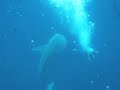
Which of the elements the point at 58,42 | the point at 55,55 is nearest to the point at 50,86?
the point at 55,55

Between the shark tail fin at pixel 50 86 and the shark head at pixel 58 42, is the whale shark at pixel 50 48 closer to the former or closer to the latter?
the shark head at pixel 58 42

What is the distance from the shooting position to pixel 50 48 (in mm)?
8328

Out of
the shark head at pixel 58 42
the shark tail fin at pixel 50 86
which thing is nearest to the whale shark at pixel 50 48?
the shark head at pixel 58 42

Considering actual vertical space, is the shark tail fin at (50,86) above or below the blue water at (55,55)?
below

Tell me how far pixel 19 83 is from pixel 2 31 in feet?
2.29

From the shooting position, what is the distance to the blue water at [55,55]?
8.26 meters

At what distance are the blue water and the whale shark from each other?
0.05 metres

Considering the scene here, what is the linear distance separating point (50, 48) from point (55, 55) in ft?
0.36

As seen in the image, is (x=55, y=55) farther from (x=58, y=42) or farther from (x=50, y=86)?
(x=50, y=86)

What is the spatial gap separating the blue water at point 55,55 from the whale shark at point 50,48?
51 millimetres

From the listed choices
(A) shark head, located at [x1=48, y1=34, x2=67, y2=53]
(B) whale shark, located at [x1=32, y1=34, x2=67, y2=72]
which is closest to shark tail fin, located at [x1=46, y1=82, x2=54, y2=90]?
(B) whale shark, located at [x1=32, y1=34, x2=67, y2=72]

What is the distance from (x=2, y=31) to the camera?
8281mm

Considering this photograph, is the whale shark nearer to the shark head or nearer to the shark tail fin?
the shark head

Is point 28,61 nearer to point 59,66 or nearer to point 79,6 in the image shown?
point 59,66
